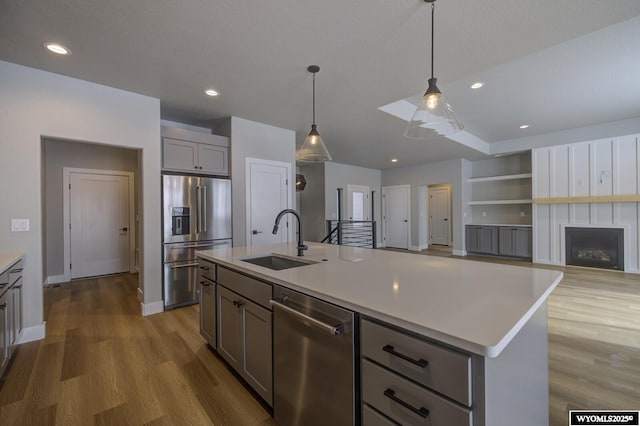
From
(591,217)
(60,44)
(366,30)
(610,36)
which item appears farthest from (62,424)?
(591,217)

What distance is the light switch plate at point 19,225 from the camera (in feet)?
8.59

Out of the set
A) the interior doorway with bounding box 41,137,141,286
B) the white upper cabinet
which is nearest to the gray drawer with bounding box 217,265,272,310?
the white upper cabinet

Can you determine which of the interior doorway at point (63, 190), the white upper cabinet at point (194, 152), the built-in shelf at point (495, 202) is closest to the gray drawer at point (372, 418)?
the white upper cabinet at point (194, 152)

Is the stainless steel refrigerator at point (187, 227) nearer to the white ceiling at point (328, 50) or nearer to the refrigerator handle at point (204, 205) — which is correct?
the refrigerator handle at point (204, 205)

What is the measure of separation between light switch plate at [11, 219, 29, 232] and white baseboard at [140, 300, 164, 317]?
1.38 meters

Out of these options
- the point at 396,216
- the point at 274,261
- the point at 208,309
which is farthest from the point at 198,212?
the point at 396,216

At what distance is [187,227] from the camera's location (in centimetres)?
365

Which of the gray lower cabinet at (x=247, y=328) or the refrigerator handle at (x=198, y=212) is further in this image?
the refrigerator handle at (x=198, y=212)

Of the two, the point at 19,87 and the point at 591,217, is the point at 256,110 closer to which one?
the point at 19,87

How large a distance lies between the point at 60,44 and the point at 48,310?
3.13 m

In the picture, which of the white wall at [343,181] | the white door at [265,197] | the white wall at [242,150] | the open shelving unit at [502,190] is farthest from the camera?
the white wall at [343,181]

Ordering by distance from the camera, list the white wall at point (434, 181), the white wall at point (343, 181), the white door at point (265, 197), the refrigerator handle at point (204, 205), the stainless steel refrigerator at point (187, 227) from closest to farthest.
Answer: the stainless steel refrigerator at point (187, 227) → the refrigerator handle at point (204, 205) → the white door at point (265, 197) → the white wall at point (434, 181) → the white wall at point (343, 181)

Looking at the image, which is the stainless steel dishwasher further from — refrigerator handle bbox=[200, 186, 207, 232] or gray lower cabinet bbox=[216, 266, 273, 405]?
refrigerator handle bbox=[200, 186, 207, 232]

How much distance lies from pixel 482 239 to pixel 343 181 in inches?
Result: 161
